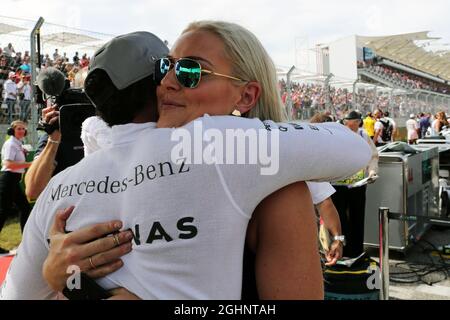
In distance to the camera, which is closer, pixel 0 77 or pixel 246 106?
pixel 246 106

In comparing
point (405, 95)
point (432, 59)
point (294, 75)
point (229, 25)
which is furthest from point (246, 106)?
point (432, 59)

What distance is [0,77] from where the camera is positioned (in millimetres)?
9586

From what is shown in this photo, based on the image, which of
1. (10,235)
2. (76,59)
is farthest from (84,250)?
(76,59)

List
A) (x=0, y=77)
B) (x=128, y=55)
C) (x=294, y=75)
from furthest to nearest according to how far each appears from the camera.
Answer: (x=294, y=75) → (x=0, y=77) → (x=128, y=55)

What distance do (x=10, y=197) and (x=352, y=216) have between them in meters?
4.28

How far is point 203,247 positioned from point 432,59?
217ft

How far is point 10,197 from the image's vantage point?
222 inches

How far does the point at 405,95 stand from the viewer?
1805 cm

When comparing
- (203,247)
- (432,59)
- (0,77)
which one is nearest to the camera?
(203,247)

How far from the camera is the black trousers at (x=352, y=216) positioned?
4.84 metres

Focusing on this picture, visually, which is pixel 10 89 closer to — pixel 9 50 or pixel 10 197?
pixel 9 50
